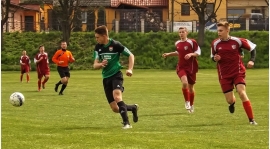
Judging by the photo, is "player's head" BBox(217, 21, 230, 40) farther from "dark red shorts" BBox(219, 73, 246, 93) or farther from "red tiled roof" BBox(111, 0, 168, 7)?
"red tiled roof" BBox(111, 0, 168, 7)

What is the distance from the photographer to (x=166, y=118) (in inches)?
579

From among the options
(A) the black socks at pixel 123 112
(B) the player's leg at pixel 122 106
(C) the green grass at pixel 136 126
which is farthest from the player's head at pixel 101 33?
(C) the green grass at pixel 136 126

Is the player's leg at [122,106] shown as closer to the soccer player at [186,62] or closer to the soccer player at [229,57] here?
the soccer player at [229,57]

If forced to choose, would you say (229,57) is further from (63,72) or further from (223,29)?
(63,72)

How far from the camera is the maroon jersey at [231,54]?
13.8 m

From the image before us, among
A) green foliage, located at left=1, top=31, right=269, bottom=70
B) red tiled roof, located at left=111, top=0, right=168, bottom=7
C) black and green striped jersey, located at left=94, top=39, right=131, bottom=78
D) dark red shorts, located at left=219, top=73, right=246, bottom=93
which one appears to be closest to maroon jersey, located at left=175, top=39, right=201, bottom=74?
dark red shorts, located at left=219, top=73, right=246, bottom=93

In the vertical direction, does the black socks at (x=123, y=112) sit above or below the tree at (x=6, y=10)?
below

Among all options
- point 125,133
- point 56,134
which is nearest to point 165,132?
point 125,133

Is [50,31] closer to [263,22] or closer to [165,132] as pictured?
[263,22]

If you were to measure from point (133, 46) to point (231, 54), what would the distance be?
4187cm

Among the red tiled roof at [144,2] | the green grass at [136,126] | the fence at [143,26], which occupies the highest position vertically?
the red tiled roof at [144,2]

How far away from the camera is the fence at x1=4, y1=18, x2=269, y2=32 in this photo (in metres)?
60.6

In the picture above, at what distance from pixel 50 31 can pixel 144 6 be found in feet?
60.6

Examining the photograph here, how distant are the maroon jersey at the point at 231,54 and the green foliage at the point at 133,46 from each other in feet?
121
